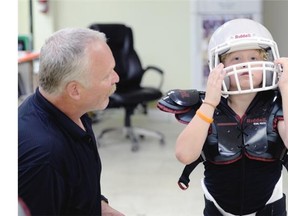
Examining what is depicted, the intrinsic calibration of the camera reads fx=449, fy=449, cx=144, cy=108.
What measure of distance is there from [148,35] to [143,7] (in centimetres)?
34

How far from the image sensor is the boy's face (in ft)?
4.33

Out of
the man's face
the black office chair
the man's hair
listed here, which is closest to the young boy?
the man's face

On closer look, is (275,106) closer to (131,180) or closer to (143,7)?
(131,180)

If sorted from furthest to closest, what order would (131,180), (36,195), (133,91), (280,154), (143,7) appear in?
(143,7), (133,91), (131,180), (280,154), (36,195)

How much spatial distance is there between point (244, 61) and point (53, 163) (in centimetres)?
67

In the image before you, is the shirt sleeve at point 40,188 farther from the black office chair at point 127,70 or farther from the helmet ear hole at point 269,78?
the black office chair at point 127,70

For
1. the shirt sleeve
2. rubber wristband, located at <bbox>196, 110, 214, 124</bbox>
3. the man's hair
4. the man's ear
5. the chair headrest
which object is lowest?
the chair headrest

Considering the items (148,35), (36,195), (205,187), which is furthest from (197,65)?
(36,195)

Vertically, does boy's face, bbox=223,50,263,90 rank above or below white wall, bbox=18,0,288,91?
above

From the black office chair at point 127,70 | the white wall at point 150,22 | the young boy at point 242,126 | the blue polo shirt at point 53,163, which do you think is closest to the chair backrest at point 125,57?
the black office chair at point 127,70

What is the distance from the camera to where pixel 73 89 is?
3.85 ft

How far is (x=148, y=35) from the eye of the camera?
5457mm

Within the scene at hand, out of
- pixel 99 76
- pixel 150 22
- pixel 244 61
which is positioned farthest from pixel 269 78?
pixel 150 22

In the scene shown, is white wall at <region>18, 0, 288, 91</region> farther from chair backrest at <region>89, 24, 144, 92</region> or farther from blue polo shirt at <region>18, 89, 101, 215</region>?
blue polo shirt at <region>18, 89, 101, 215</region>
